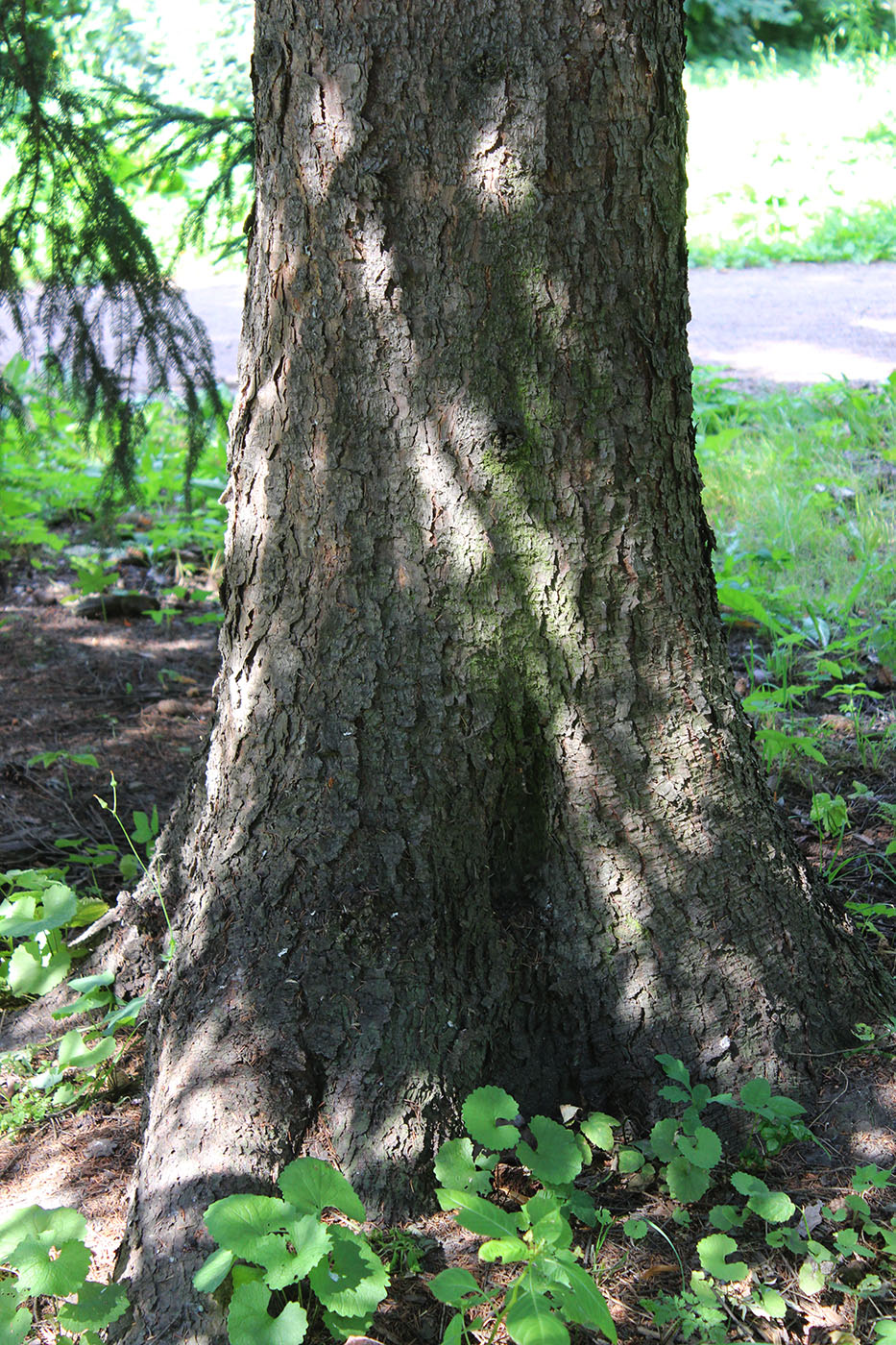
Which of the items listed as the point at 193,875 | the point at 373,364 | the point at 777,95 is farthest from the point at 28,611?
the point at 777,95

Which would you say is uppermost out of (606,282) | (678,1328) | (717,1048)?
(606,282)

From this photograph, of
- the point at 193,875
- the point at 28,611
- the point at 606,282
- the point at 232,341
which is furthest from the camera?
the point at 232,341

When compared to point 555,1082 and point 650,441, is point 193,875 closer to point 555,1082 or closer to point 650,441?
point 555,1082

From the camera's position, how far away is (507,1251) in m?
1.45

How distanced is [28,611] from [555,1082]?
342cm

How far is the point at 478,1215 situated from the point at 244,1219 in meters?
0.34

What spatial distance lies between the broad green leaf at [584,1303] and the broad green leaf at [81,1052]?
1.00 metres

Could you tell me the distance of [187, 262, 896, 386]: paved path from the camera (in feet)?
21.4

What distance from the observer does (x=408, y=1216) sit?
1694 millimetres

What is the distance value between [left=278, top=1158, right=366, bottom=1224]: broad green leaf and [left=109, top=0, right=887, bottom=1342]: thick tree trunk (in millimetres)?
154

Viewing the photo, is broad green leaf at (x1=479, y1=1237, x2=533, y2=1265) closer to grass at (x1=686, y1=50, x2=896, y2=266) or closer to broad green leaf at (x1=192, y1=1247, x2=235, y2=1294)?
broad green leaf at (x1=192, y1=1247, x2=235, y2=1294)

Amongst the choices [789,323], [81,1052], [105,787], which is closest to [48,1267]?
[81,1052]

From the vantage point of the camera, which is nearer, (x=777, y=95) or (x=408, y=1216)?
(x=408, y=1216)

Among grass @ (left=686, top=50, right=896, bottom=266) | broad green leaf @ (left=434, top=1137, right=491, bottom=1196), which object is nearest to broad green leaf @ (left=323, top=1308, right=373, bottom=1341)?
broad green leaf @ (left=434, top=1137, right=491, bottom=1196)
